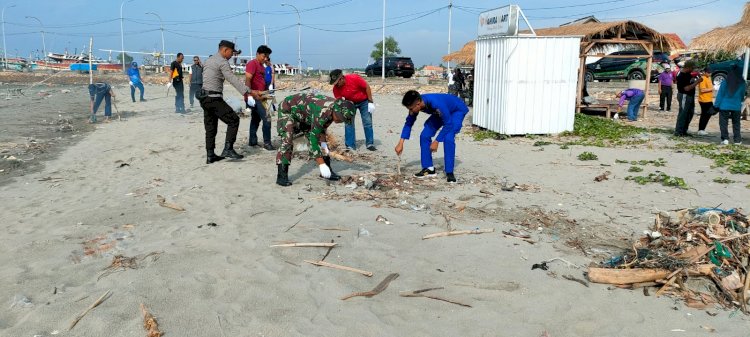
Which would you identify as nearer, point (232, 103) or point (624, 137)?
point (232, 103)

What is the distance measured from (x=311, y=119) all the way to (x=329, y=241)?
2.19 metres

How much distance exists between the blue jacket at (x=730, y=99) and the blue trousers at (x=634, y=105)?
4238mm

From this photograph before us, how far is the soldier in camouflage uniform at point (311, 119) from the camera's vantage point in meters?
6.45

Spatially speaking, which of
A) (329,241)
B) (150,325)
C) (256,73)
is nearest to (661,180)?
(329,241)

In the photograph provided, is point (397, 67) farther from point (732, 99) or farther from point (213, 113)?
point (213, 113)

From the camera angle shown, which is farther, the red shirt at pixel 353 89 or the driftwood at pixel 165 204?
the red shirt at pixel 353 89

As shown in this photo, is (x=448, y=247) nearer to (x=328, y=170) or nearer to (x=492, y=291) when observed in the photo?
(x=492, y=291)

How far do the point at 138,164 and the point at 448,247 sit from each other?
585 centimetres

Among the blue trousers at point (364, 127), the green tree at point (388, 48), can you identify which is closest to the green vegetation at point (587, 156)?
the blue trousers at point (364, 127)

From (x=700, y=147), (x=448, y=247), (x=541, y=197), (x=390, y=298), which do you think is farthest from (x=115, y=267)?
(x=700, y=147)

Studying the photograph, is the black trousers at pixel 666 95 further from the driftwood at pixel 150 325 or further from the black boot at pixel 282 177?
the driftwood at pixel 150 325

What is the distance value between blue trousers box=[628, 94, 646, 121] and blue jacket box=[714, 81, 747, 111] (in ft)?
13.9

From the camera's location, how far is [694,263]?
13.1 feet

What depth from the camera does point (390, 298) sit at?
3.80 metres
